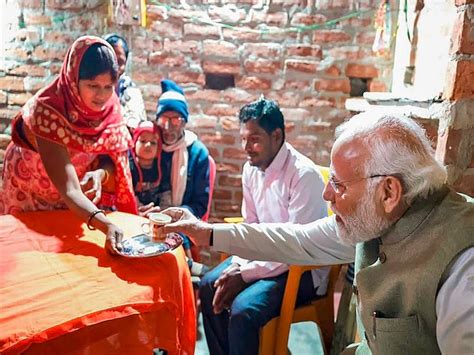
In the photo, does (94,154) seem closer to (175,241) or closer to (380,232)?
(175,241)

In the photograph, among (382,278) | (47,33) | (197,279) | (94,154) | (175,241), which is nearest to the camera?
(382,278)

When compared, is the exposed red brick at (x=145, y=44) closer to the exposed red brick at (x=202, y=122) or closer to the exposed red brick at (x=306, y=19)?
the exposed red brick at (x=202, y=122)

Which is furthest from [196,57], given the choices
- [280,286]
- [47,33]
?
[280,286]

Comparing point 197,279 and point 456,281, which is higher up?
point 456,281

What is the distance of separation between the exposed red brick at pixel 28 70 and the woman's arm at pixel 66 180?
1.46 m

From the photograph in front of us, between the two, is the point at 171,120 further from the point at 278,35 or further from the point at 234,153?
the point at 278,35

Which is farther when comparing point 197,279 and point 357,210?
point 197,279

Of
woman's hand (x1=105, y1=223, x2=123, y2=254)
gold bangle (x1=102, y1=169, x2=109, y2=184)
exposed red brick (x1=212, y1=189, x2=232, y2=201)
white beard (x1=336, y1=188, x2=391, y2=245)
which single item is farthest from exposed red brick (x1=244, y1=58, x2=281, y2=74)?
white beard (x1=336, y1=188, x2=391, y2=245)

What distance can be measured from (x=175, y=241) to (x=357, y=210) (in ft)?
2.28

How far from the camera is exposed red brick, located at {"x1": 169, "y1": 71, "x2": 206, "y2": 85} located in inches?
123

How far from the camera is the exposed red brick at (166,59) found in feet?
10.2

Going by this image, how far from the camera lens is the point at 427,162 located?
117 cm

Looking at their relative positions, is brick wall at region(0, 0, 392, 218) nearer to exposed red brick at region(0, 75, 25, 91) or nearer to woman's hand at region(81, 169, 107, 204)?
exposed red brick at region(0, 75, 25, 91)

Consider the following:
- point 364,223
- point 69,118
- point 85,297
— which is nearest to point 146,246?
point 85,297
